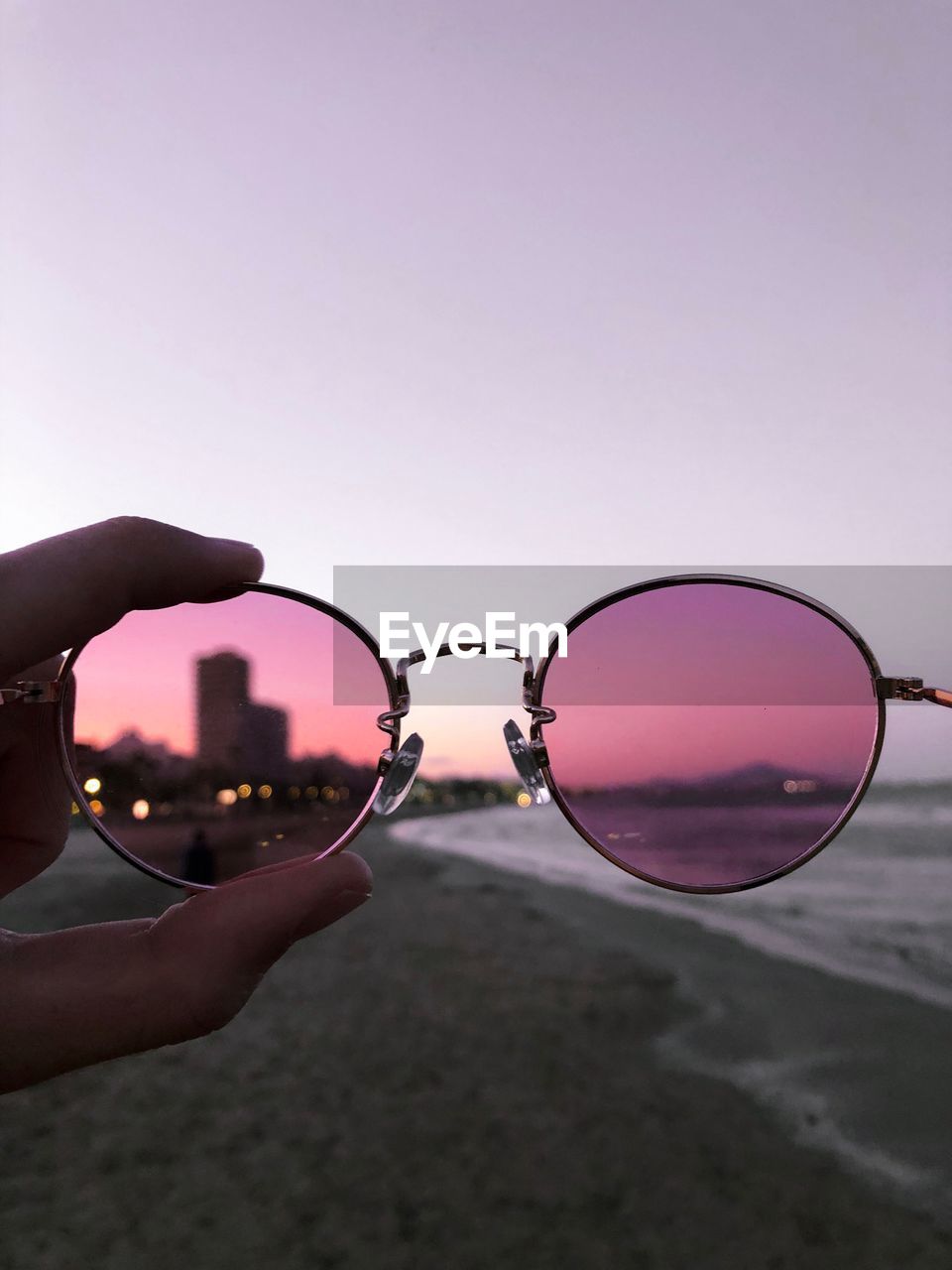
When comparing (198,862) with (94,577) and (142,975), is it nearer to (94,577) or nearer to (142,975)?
(142,975)

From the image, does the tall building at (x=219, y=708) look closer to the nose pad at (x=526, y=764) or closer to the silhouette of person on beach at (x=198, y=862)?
the silhouette of person on beach at (x=198, y=862)

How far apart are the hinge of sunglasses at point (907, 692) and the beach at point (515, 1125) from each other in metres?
1.51

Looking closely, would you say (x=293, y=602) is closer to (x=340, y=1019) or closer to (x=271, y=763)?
(x=271, y=763)

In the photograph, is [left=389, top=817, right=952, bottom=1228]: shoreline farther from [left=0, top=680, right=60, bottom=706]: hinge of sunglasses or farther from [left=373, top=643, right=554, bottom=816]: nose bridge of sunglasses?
[left=0, top=680, right=60, bottom=706]: hinge of sunglasses

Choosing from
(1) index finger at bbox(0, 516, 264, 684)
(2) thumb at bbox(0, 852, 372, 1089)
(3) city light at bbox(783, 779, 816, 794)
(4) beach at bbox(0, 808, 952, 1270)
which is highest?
(1) index finger at bbox(0, 516, 264, 684)

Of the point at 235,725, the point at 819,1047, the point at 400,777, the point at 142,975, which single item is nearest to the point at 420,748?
the point at 400,777

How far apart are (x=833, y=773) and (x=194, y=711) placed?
1415 mm

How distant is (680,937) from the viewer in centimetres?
811

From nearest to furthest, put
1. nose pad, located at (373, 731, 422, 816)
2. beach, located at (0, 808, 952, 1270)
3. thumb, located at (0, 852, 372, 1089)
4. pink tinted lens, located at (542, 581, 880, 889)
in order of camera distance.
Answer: thumb, located at (0, 852, 372, 1089) → nose pad, located at (373, 731, 422, 816) → pink tinted lens, located at (542, 581, 880, 889) → beach, located at (0, 808, 952, 1270)

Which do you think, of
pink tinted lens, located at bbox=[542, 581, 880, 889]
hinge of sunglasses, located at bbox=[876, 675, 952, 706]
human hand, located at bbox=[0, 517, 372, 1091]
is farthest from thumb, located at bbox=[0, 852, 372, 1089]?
hinge of sunglasses, located at bbox=[876, 675, 952, 706]

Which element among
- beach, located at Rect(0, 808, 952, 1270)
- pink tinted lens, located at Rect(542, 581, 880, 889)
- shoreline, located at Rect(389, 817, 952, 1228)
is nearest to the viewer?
pink tinted lens, located at Rect(542, 581, 880, 889)

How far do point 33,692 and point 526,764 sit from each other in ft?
3.17

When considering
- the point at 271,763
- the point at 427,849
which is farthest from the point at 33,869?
the point at 427,849

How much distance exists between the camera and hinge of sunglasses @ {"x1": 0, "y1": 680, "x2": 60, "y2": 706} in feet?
4.80
